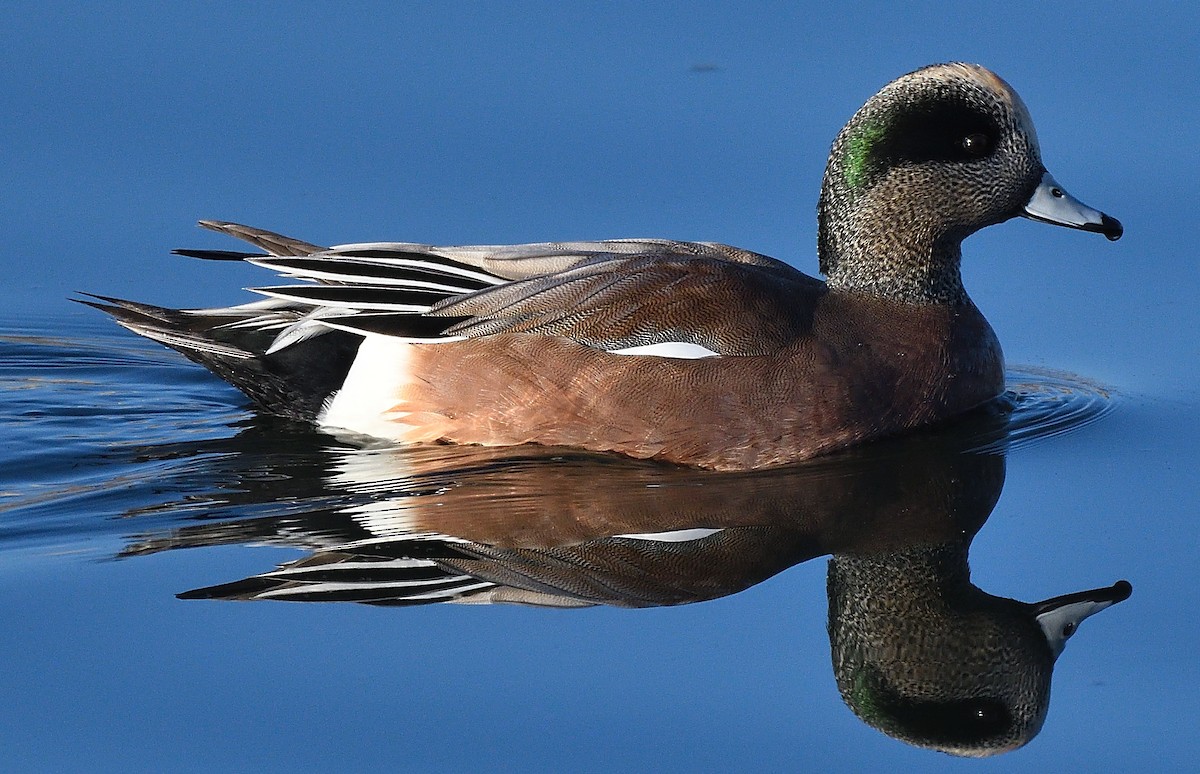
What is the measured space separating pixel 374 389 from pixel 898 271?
198 cm

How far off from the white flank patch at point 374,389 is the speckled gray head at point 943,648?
175 cm

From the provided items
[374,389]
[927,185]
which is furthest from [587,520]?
[927,185]

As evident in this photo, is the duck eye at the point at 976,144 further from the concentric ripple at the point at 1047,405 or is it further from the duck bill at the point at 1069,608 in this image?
the duck bill at the point at 1069,608

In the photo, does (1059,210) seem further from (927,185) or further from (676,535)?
(676,535)

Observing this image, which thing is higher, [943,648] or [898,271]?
[898,271]

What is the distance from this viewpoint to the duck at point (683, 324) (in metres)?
6.16

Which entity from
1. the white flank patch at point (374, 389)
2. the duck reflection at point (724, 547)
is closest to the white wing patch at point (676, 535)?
the duck reflection at point (724, 547)

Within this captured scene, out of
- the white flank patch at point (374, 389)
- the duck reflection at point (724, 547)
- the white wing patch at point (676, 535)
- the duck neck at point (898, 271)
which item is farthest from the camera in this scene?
the duck neck at point (898, 271)

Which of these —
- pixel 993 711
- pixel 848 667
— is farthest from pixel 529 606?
pixel 993 711

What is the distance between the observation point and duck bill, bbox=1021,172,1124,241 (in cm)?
670

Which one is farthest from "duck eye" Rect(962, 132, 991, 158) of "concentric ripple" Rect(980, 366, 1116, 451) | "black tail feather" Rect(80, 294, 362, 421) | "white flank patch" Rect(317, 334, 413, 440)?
"black tail feather" Rect(80, 294, 362, 421)

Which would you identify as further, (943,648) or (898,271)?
(898,271)

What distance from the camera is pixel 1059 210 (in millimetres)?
6758

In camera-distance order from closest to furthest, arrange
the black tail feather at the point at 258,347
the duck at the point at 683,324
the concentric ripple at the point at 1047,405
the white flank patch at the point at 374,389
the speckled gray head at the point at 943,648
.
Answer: the speckled gray head at the point at 943,648 < the duck at the point at 683,324 < the white flank patch at the point at 374,389 < the black tail feather at the point at 258,347 < the concentric ripple at the point at 1047,405
